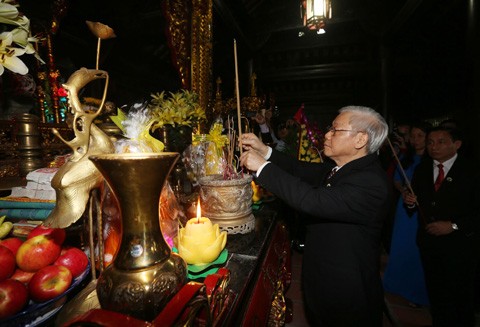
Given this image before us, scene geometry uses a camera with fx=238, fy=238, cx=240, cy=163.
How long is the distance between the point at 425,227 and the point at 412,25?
546 cm

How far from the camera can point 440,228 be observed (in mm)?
2254

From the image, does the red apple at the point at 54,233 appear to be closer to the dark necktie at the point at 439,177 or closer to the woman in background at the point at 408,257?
the dark necktie at the point at 439,177

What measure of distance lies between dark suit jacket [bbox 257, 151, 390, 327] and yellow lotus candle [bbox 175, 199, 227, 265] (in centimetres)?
60

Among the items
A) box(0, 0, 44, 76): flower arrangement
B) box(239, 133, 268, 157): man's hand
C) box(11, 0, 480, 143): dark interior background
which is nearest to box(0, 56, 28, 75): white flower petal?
box(0, 0, 44, 76): flower arrangement

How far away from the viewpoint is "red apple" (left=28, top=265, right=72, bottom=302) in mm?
657

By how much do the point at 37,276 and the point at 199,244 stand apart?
0.51 m

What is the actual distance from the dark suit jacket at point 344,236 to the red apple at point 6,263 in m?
1.18

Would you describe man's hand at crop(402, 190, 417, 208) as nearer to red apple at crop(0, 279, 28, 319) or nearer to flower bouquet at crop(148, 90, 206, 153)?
flower bouquet at crop(148, 90, 206, 153)

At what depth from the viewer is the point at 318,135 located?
3941mm

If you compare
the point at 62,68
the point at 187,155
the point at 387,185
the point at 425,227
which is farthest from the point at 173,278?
the point at 62,68

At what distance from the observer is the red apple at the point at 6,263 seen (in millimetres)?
707

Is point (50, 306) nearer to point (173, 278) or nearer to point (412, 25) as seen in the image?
point (173, 278)

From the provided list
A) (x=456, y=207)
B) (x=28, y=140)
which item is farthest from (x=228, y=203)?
(x=456, y=207)

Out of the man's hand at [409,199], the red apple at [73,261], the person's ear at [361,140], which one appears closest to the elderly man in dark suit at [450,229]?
the man's hand at [409,199]
